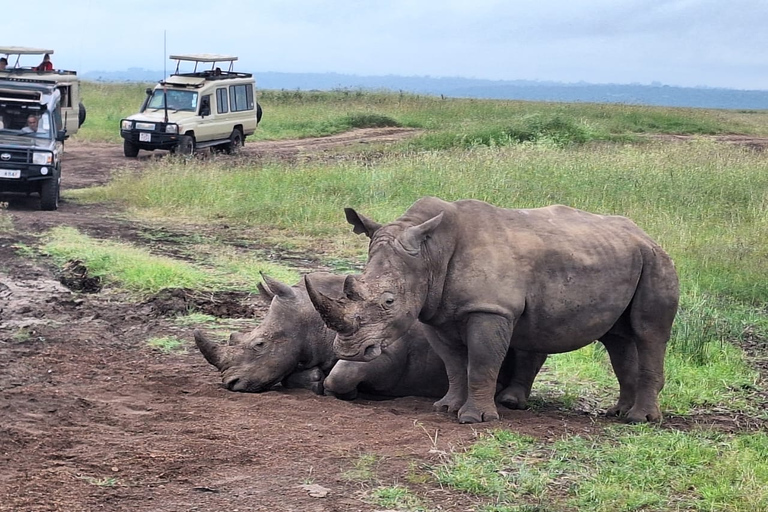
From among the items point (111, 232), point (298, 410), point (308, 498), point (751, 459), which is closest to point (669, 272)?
point (751, 459)

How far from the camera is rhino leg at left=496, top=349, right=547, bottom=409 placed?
782 cm

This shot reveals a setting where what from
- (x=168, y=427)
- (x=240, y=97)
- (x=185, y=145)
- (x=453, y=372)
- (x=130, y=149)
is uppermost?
(x=240, y=97)

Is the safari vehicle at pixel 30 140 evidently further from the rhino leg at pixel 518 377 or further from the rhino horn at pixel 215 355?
the rhino leg at pixel 518 377

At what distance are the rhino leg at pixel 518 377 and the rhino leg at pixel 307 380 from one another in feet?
4.38

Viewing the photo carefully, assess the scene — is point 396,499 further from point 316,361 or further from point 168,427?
point 316,361

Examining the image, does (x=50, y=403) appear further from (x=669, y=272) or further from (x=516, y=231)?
(x=669, y=272)

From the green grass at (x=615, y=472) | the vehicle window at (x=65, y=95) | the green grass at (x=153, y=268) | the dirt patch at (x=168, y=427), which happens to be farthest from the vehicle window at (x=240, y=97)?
the green grass at (x=615, y=472)

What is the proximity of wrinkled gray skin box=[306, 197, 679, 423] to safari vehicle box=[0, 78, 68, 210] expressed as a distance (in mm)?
11458

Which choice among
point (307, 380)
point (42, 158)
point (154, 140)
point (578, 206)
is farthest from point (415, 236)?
point (154, 140)

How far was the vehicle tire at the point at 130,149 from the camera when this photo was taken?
26562mm

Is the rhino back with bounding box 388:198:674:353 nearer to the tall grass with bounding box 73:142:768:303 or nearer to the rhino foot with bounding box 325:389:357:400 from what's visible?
the rhino foot with bounding box 325:389:357:400

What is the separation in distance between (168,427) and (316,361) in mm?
1751

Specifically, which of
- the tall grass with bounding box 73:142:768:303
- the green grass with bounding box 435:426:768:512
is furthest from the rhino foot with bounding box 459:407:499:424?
the tall grass with bounding box 73:142:768:303

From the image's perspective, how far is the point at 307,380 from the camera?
8.31 meters
